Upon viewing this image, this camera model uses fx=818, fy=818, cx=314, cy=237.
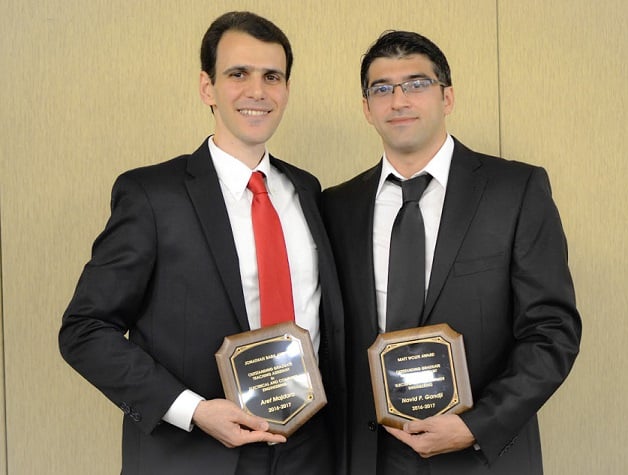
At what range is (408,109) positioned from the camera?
2287 millimetres

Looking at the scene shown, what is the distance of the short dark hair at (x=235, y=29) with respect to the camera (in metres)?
2.27

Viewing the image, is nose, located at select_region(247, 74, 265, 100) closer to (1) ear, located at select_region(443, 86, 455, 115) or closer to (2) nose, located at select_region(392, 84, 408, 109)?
(2) nose, located at select_region(392, 84, 408, 109)

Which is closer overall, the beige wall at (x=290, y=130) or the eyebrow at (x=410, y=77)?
the eyebrow at (x=410, y=77)

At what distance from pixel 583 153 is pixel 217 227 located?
168cm

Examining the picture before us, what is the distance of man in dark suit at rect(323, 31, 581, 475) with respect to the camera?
2.05 metres

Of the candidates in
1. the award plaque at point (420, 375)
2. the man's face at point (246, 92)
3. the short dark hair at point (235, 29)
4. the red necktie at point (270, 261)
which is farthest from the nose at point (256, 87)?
the award plaque at point (420, 375)

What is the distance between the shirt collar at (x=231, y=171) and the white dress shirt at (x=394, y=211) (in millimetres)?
367

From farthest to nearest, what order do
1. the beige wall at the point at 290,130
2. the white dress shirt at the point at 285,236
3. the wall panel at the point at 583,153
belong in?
the wall panel at the point at 583,153 < the beige wall at the point at 290,130 < the white dress shirt at the point at 285,236

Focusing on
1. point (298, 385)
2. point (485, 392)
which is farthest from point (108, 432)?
point (485, 392)

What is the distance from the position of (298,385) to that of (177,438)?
0.37 metres

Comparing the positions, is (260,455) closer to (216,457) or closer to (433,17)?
(216,457)

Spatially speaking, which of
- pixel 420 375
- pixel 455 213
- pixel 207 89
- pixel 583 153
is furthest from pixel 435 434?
pixel 583 153

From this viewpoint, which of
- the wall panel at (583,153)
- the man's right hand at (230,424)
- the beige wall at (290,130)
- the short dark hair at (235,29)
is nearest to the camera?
the man's right hand at (230,424)

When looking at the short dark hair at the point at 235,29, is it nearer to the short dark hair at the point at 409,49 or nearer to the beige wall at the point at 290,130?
the short dark hair at the point at 409,49
